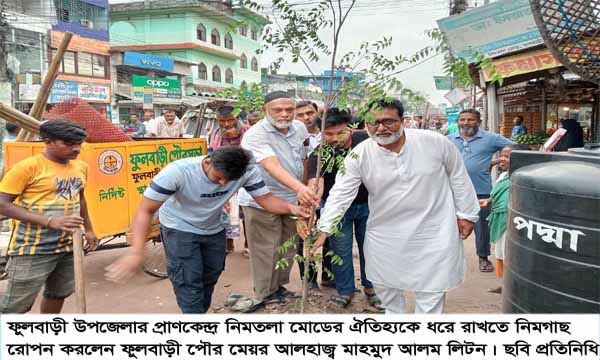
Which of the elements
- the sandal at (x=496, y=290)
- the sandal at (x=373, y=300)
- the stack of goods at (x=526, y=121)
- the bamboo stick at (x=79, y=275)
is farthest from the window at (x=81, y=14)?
the sandal at (x=496, y=290)

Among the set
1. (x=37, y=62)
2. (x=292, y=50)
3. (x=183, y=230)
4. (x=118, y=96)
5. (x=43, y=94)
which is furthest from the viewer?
(x=118, y=96)

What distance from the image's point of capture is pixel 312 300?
3738mm

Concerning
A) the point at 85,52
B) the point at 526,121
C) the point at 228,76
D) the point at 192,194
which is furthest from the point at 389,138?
the point at 228,76

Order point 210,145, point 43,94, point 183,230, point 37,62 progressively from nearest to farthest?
point 183,230
point 43,94
point 210,145
point 37,62

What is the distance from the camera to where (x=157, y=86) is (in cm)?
2698

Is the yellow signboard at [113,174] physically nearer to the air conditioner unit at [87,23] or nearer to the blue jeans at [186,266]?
the blue jeans at [186,266]

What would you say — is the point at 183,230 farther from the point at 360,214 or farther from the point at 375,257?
the point at 360,214

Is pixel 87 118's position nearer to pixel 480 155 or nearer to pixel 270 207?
pixel 270 207

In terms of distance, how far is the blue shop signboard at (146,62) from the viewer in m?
25.5

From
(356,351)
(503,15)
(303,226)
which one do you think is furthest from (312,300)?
(503,15)

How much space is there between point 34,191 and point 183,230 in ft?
2.77

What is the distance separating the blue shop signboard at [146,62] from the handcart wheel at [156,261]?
23.0 metres

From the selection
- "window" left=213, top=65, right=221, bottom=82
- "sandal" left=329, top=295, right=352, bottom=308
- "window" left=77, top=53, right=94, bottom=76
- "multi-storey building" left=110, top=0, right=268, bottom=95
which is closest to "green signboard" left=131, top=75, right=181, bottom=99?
"window" left=77, top=53, right=94, bottom=76

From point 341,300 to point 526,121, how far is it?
9.97 m
